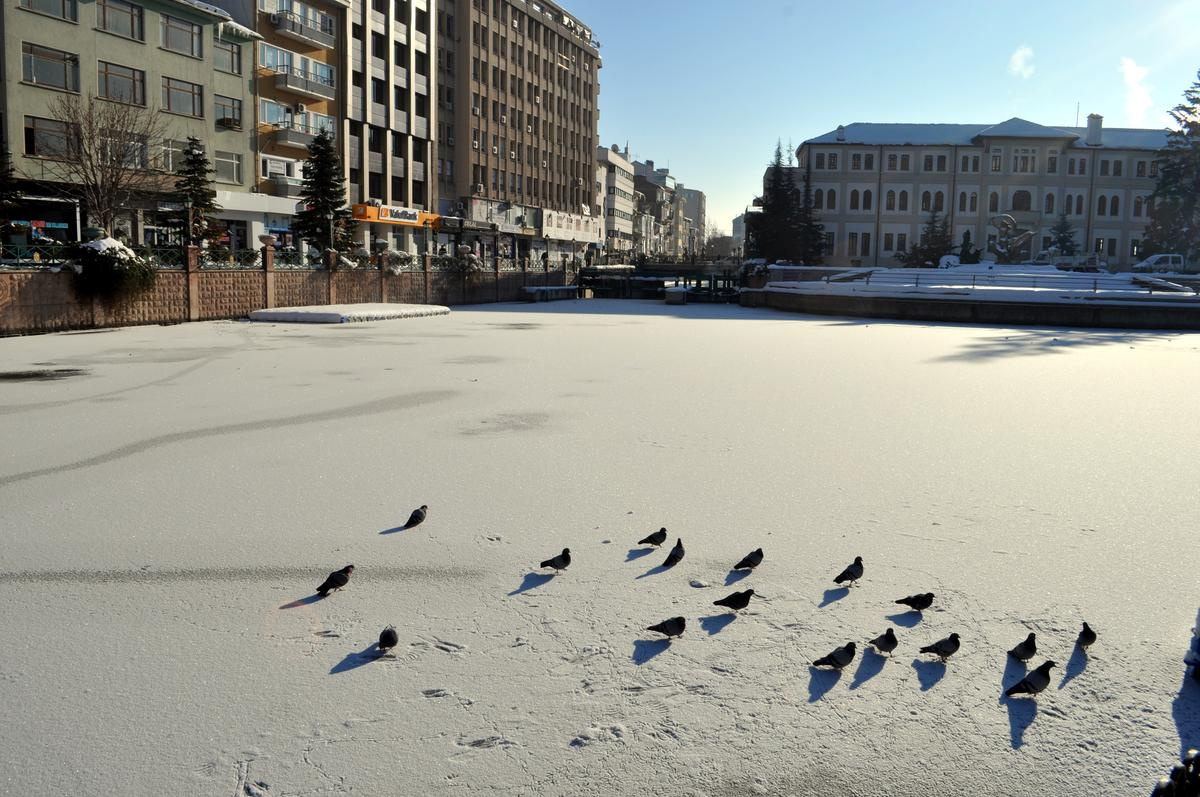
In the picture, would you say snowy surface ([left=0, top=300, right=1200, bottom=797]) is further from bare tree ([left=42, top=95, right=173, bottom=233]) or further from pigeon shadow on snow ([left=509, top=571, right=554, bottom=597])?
bare tree ([left=42, top=95, right=173, bottom=233])

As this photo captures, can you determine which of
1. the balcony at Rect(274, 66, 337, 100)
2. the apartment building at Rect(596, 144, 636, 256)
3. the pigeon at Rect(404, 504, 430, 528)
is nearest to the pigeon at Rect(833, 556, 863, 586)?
the pigeon at Rect(404, 504, 430, 528)

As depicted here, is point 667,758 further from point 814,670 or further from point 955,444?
point 955,444

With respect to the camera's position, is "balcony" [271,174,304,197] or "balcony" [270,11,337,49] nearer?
"balcony" [271,174,304,197]

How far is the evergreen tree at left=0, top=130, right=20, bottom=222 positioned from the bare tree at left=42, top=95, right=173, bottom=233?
1547mm

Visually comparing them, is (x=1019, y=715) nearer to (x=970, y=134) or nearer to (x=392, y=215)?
(x=392, y=215)

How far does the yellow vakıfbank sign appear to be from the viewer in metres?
55.0

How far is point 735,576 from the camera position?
5664mm

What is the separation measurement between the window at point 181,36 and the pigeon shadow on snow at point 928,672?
44183 mm

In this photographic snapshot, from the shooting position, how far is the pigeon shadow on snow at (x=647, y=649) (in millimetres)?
4500

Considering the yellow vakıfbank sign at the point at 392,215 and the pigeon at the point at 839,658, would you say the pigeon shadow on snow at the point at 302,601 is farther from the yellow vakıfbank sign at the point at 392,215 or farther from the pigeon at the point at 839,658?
the yellow vakıfbank sign at the point at 392,215

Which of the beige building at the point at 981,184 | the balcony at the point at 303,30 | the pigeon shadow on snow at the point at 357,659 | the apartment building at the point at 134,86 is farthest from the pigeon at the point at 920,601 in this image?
the beige building at the point at 981,184

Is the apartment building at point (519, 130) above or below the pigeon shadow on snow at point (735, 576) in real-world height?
above

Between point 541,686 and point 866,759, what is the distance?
141cm

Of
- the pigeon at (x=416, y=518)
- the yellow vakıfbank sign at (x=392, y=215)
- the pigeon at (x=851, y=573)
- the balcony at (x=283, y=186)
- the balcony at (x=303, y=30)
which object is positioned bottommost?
the pigeon at (x=416, y=518)
